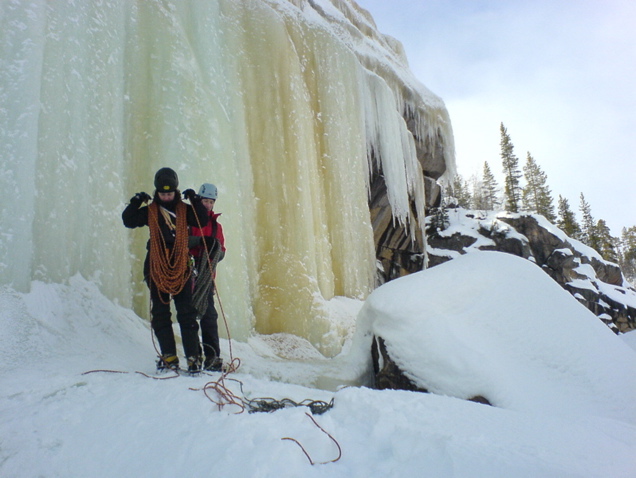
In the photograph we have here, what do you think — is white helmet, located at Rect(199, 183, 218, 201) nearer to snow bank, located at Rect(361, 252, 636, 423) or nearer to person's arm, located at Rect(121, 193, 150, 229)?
person's arm, located at Rect(121, 193, 150, 229)

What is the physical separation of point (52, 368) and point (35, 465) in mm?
1037

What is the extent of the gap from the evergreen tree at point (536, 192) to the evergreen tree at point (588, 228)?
313cm

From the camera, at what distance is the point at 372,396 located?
1.98 meters

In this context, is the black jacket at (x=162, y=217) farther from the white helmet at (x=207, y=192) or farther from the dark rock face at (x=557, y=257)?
the dark rock face at (x=557, y=257)

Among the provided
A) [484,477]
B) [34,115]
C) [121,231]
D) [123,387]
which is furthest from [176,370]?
[34,115]

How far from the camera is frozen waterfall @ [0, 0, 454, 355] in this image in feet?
9.95

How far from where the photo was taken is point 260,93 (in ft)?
19.1

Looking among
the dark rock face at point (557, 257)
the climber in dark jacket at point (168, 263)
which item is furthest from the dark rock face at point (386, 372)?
the dark rock face at point (557, 257)

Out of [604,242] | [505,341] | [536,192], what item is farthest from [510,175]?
[505,341]

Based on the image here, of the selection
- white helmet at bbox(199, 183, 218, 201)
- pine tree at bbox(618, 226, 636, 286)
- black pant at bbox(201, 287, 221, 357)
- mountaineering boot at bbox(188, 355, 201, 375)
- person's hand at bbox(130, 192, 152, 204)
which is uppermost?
white helmet at bbox(199, 183, 218, 201)

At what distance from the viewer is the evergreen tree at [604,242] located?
94.4 ft

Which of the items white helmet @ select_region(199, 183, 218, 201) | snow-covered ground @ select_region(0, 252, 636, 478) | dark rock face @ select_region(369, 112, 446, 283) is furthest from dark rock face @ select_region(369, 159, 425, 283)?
white helmet @ select_region(199, 183, 218, 201)

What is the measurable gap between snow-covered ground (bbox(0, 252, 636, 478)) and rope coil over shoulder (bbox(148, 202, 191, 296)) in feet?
2.00

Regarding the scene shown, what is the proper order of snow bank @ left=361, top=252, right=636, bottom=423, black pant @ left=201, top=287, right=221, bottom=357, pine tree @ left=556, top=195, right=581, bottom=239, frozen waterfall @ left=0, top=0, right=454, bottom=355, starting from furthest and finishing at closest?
pine tree @ left=556, top=195, right=581, bottom=239 < frozen waterfall @ left=0, top=0, right=454, bottom=355 < black pant @ left=201, top=287, right=221, bottom=357 < snow bank @ left=361, top=252, right=636, bottom=423
